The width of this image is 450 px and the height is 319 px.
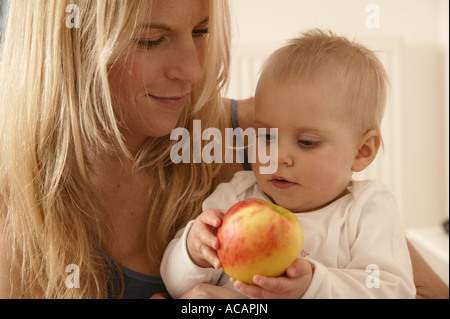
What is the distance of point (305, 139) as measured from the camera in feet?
1.32

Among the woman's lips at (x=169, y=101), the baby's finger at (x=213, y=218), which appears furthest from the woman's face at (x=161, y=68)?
the baby's finger at (x=213, y=218)

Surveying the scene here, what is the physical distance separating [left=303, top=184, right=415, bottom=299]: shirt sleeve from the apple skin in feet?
0.13

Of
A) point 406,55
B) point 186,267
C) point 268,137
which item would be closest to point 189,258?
point 186,267

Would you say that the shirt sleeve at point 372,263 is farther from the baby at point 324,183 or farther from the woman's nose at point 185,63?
the woman's nose at point 185,63

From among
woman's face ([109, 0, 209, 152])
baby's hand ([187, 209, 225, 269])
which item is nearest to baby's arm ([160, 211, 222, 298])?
baby's hand ([187, 209, 225, 269])

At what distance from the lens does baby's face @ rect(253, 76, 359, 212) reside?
40 centimetres

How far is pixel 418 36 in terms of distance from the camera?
460 millimetres

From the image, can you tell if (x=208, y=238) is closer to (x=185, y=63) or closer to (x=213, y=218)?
(x=213, y=218)

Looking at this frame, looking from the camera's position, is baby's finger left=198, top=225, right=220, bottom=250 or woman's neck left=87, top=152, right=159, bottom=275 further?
woman's neck left=87, top=152, right=159, bottom=275

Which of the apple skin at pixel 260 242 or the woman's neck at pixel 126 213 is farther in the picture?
the woman's neck at pixel 126 213

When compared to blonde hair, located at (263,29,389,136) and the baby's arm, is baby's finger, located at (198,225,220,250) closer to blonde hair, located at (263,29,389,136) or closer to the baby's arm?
the baby's arm

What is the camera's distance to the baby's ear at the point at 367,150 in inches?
16.8
